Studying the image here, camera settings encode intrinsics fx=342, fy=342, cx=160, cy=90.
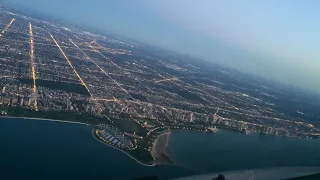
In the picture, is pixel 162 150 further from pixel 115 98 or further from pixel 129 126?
pixel 115 98

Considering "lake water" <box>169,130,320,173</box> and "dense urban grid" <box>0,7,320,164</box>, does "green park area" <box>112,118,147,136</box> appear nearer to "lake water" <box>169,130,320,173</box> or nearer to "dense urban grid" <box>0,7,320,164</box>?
"dense urban grid" <box>0,7,320,164</box>

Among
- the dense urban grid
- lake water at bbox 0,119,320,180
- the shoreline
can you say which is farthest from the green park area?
lake water at bbox 0,119,320,180

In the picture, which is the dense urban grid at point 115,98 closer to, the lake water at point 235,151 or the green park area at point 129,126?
the green park area at point 129,126

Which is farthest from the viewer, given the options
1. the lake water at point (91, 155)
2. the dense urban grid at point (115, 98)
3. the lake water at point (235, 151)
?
the dense urban grid at point (115, 98)

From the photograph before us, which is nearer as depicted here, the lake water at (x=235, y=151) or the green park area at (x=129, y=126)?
the lake water at (x=235, y=151)

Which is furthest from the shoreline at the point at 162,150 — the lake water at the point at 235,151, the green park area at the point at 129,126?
the green park area at the point at 129,126

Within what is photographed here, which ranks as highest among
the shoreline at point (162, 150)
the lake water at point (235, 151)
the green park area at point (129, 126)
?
the green park area at point (129, 126)
